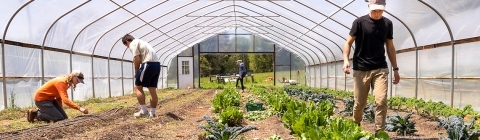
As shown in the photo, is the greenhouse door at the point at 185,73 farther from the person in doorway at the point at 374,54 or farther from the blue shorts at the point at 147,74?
the person in doorway at the point at 374,54

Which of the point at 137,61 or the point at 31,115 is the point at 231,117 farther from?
the point at 31,115

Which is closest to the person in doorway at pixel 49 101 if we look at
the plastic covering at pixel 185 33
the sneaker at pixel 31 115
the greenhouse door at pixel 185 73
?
the sneaker at pixel 31 115

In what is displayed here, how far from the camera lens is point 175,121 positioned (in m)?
7.64

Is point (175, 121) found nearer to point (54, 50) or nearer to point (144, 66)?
point (144, 66)

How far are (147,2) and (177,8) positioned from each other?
182cm

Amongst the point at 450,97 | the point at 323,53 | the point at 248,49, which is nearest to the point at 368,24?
the point at 450,97

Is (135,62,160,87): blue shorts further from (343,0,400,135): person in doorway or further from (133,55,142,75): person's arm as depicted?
(343,0,400,135): person in doorway

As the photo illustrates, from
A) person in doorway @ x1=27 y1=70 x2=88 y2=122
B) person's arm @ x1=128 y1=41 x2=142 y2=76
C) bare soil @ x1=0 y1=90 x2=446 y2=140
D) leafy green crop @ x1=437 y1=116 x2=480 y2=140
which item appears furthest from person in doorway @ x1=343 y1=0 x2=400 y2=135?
person in doorway @ x1=27 y1=70 x2=88 y2=122

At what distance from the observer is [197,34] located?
77.9 feet

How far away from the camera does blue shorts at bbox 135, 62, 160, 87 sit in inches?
302

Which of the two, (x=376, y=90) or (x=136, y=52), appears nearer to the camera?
(x=376, y=90)

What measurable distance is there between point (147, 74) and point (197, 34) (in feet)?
53.1

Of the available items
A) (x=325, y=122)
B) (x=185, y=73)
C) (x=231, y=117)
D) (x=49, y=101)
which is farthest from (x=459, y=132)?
(x=185, y=73)

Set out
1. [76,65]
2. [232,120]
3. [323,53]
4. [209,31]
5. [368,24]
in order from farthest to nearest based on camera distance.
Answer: [209,31], [323,53], [76,65], [232,120], [368,24]
